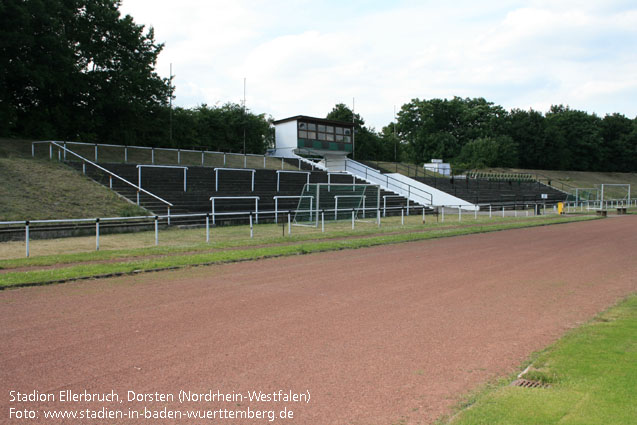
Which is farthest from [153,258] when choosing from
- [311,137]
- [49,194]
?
[311,137]

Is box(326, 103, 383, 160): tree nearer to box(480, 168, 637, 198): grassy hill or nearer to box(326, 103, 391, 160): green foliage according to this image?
box(326, 103, 391, 160): green foliage

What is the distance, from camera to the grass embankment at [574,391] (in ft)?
11.8

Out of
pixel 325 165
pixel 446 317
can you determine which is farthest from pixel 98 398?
pixel 325 165

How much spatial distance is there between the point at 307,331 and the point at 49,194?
18.7 m

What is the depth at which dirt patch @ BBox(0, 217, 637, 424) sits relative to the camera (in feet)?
14.1

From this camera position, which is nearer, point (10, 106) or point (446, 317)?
point (446, 317)

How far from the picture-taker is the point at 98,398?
4043 millimetres

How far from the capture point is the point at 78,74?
35000mm

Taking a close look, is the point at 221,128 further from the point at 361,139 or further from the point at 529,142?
the point at 529,142

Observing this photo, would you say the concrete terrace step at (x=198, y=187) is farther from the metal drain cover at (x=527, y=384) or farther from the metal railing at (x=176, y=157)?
the metal drain cover at (x=527, y=384)

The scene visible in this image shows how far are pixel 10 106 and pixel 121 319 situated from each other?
32501 millimetres

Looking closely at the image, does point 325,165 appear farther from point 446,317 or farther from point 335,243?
point 446,317

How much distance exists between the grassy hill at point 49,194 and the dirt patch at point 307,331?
450 inches

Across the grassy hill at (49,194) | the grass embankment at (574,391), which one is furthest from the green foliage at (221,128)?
the grass embankment at (574,391)
